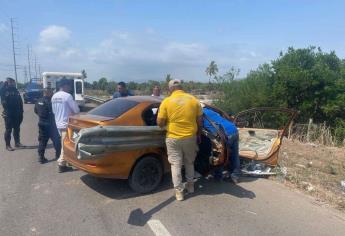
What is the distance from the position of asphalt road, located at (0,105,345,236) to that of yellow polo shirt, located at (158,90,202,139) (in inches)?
42.6

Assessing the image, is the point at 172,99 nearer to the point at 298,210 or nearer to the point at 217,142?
the point at 217,142

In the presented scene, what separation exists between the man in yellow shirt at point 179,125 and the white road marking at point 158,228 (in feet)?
3.16

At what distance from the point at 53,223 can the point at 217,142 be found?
10.3 ft

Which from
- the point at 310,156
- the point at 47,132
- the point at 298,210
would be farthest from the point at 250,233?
the point at 310,156

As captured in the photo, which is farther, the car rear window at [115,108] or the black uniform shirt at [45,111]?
the black uniform shirt at [45,111]

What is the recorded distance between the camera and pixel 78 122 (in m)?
6.08

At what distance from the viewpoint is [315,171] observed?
8.04 metres

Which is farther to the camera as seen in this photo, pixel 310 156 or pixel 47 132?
pixel 310 156

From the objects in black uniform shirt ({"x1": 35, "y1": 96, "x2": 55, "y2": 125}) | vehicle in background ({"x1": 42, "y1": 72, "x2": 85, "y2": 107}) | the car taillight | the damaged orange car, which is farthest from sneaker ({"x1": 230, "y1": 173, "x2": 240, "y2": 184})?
vehicle in background ({"x1": 42, "y1": 72, "x2": 85, "y2": 107})

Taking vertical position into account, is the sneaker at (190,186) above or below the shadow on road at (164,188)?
above

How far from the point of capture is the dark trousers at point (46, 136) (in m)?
7.73

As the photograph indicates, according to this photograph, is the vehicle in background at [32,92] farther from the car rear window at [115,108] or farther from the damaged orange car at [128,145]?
the damaged orange car at [128,145]

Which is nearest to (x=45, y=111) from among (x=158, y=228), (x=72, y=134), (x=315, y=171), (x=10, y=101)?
(x=72, y=134)

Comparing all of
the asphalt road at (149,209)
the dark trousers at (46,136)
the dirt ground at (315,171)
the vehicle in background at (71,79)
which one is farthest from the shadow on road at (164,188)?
the vehicle in background at (71,79)
